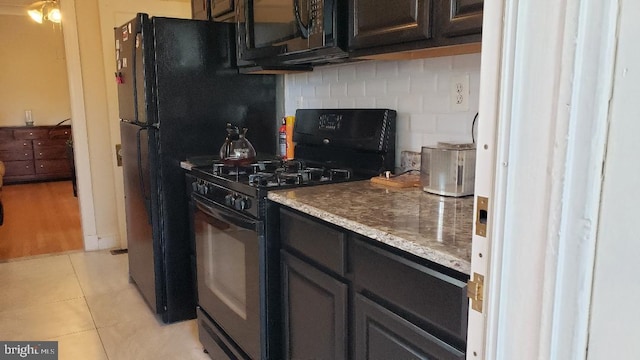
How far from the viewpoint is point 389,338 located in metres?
1.22

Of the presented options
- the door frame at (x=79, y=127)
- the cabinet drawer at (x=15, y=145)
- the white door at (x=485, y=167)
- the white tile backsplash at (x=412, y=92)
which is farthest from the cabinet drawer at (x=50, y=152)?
the white door at (x=485, y=167)

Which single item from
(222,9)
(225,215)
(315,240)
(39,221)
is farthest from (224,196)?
(39,221)

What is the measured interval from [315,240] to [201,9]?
1.99m

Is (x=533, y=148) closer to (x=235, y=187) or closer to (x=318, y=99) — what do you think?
(x=235, y=187)

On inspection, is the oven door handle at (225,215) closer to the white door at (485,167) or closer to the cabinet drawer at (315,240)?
the cabinet drawer at (315,240)

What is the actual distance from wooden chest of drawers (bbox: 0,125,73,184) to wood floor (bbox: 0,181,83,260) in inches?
9.5

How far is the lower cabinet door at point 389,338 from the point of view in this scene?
42.5 inches

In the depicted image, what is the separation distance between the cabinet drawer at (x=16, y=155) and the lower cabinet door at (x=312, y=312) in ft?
22.0

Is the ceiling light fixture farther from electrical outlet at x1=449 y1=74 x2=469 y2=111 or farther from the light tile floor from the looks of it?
electrical outlet at x1=449 y1=74 x2=469 y2=111

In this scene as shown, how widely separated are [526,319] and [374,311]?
0.67m

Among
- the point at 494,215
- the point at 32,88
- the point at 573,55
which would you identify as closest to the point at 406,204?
the point at 494,215

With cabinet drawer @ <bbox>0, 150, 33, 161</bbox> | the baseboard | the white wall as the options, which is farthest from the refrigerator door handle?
cabinet drawer @ <bbox>0, 150, 33, 161</bbox>

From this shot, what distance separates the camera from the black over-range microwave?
5.68ft

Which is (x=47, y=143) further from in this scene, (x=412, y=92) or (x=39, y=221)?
(x=412, y=92)
